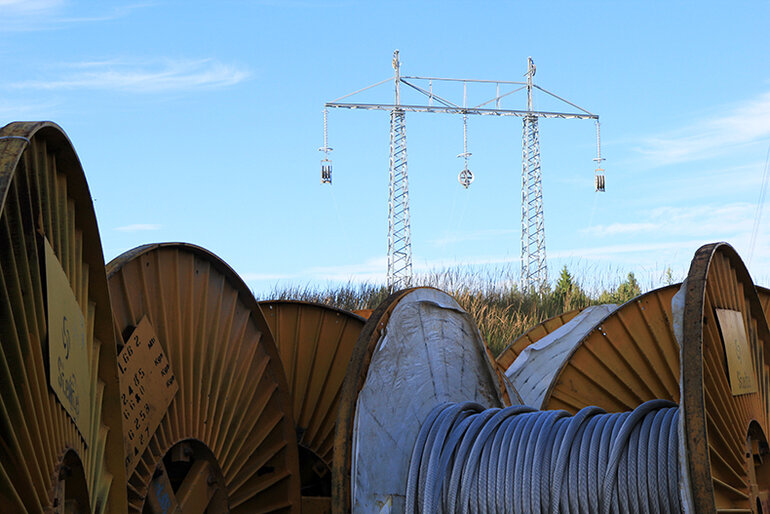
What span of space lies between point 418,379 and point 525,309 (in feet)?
44.0

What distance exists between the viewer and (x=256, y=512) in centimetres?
428

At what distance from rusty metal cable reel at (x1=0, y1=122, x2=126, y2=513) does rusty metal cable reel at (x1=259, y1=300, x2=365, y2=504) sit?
7.71ft

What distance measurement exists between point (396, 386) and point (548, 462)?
2.90 feet

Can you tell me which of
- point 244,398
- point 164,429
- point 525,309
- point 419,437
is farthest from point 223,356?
point 525,309

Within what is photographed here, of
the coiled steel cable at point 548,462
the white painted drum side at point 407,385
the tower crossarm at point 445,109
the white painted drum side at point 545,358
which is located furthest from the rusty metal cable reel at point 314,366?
the tower crossarm at point 445,109

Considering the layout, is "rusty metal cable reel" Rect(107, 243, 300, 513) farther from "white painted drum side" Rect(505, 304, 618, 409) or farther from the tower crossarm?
the tower crossarm

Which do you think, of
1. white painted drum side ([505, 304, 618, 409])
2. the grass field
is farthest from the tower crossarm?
white painted drum side ([505, 304, 618, 409])

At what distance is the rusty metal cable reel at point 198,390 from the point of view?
3.35 m

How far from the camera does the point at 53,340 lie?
2.36m

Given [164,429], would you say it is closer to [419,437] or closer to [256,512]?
[256,512]

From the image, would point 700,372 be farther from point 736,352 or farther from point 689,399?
point 736,352

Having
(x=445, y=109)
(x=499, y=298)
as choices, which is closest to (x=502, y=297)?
(x=499, y=298)

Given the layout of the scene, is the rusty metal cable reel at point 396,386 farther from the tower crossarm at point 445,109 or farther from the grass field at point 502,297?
the tower crossarm at point 445,109

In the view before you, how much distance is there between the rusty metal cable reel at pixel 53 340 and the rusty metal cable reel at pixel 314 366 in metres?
2.35
